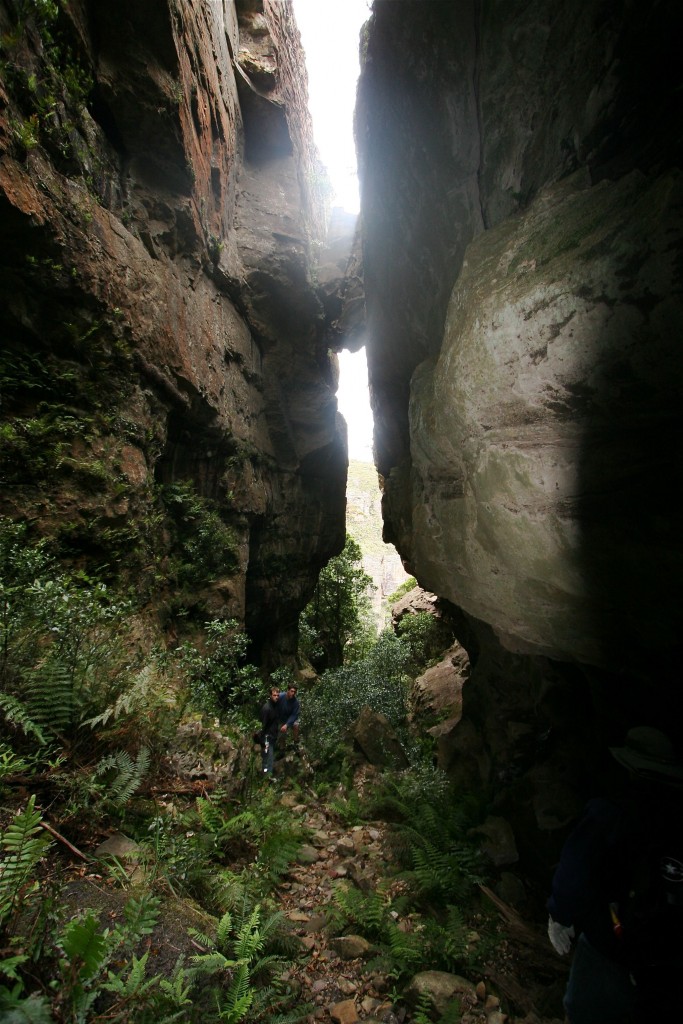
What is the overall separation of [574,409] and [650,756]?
8.45 feet

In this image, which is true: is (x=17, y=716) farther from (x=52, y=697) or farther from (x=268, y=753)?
(x=268, y=753)

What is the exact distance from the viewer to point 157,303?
327 inches

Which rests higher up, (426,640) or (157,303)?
(157,303)

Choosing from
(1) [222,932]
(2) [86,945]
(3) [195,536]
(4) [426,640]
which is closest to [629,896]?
(1) [222,932]

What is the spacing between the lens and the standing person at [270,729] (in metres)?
7.77

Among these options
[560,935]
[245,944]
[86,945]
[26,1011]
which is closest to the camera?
[26,1011]

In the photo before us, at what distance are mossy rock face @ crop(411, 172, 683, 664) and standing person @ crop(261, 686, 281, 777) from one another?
4.75 meters

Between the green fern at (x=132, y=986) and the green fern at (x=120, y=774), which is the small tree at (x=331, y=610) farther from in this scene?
the green fern at (x=132, y=986)

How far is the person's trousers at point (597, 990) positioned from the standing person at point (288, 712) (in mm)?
5982

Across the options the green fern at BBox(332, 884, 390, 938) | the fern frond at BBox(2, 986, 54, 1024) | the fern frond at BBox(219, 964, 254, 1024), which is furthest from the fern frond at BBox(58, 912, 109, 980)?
the green fern at BBox(332, 884, 390, 938)

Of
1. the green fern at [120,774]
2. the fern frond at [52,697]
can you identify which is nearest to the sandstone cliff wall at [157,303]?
the fern frond at [52,697]

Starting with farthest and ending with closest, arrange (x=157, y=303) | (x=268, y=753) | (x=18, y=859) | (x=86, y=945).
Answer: (x=157, y=303) < (x=268, y=753) < (x=18, y=859) < (x=86, y=945)

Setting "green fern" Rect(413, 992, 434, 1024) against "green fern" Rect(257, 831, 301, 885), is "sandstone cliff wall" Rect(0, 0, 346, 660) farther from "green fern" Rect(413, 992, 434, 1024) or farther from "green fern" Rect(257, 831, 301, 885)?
"green fern" Rect(413, 992, 434, 1024)

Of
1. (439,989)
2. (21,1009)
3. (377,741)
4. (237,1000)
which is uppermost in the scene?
(21,1009)
